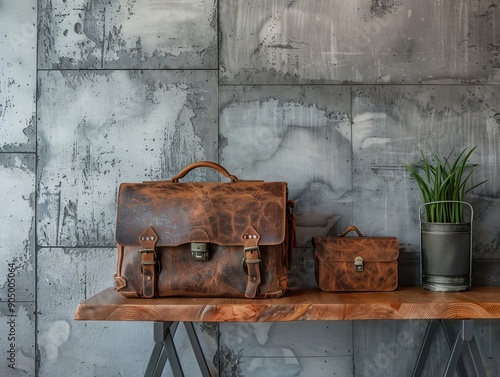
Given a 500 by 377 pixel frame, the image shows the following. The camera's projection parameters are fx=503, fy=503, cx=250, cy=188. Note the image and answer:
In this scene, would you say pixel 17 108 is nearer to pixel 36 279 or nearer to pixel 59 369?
pixel 36 279

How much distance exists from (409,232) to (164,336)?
3.85 ft

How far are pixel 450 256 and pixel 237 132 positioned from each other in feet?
3.36

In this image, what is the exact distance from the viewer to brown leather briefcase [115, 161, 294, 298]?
5.83 ft

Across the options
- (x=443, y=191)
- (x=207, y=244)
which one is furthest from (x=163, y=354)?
(x=443, y=191)

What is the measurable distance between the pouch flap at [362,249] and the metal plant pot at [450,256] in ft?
0.50

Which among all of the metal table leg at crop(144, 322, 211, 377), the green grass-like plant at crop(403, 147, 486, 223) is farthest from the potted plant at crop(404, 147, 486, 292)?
the metal table leg at crop(144, 322, 211, 377)

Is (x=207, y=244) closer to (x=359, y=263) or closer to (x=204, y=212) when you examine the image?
(x=204, y=212)

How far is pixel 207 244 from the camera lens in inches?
70.2

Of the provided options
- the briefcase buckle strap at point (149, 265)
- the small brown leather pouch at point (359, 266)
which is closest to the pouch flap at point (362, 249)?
the small brown leather pouch at point (359, 266)

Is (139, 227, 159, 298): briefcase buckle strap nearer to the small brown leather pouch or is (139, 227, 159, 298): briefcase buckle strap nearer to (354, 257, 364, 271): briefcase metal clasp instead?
the small brown leather pouch

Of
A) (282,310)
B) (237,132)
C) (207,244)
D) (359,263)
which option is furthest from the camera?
(237,132)

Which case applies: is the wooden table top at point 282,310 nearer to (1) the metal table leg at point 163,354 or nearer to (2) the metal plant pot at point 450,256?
(1) the metal table leg at point 163,354

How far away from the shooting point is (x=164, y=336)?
5.63 feet

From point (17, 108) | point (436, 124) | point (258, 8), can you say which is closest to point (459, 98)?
point (436, 124)
